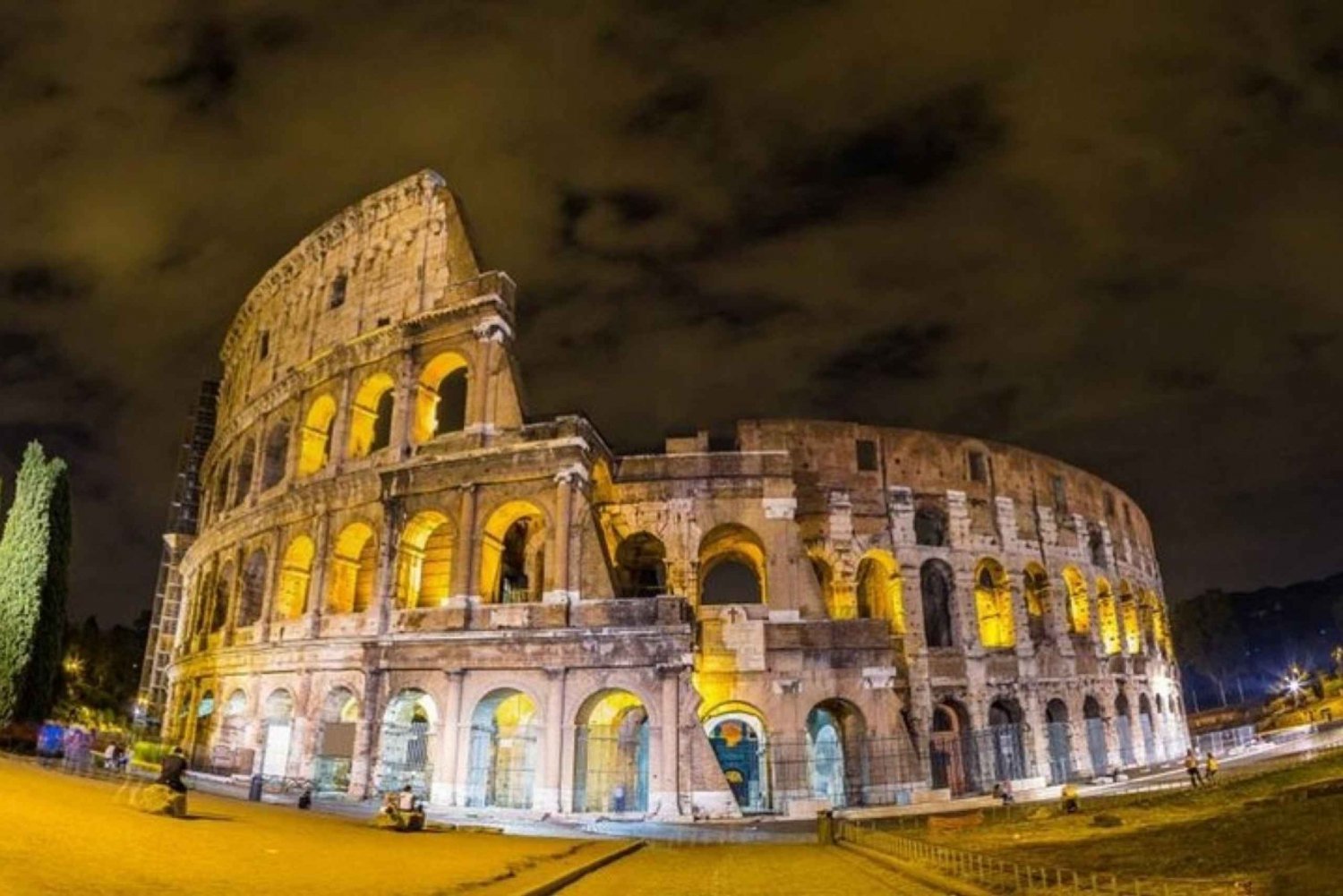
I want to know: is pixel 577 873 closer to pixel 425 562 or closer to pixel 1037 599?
pixel 425 562

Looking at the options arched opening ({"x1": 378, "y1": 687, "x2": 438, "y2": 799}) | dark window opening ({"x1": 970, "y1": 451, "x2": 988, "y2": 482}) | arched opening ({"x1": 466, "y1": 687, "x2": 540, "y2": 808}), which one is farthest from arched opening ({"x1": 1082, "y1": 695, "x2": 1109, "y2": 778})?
arched opening ({"x1": 378, "y1": 687, "x2": 438, "y2": 799})

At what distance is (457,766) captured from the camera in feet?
60.7

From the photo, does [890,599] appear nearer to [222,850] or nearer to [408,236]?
[408,236]

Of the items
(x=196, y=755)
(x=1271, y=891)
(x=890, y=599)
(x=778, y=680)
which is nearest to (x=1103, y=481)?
(x=890, y=599)

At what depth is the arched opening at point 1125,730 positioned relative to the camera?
28.8m

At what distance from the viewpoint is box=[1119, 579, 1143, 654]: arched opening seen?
105ft

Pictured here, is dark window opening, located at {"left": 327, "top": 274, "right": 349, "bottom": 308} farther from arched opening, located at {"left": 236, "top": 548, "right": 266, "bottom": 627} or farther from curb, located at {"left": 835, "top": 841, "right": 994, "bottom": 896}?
curb, located at {"left": 835, "top": 841, "right": 994, "bottom": 896}

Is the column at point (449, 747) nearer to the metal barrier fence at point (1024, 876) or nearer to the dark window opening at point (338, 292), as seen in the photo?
the metal barrier fence at point (1024, 876)

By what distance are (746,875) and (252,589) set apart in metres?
19.6

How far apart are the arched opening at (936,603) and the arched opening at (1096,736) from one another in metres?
5.40

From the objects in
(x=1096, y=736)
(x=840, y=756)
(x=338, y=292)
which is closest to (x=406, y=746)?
(x=840, y=756)

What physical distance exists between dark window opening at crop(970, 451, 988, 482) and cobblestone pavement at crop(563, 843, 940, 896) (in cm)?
1658

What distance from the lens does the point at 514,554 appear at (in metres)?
24.1

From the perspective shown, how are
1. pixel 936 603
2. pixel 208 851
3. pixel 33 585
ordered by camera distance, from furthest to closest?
pixel 936 603, pixel 33 585, pixel 208 851
